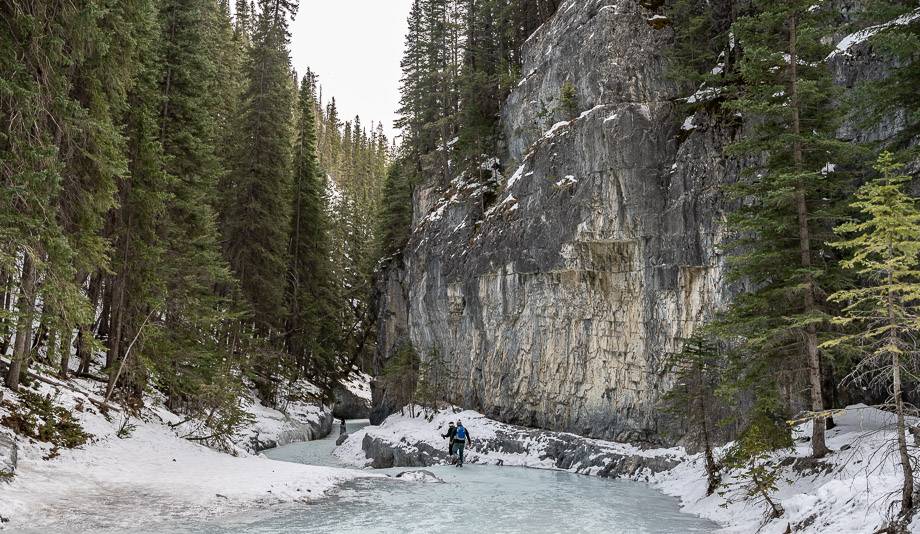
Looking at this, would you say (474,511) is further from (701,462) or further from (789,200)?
(701,462)

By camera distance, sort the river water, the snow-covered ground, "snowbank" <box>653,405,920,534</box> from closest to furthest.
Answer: "snowbank" <box>653,405,920,534</box>
the snow-covered ground
the river water

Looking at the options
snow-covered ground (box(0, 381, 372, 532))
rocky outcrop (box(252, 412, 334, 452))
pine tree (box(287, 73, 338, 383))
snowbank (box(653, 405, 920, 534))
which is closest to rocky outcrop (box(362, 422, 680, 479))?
rocky outcrop (box(252, 412, 334, 452))

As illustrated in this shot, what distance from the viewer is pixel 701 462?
15828mm

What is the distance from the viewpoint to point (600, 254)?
22516 mm

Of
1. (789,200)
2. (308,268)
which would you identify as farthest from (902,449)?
(308,268)

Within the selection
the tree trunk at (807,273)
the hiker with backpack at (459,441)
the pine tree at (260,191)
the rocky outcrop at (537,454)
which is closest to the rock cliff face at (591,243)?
the rocky outcrop at (537,454)

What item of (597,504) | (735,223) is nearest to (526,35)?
(735,223)

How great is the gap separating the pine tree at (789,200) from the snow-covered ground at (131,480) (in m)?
9.15

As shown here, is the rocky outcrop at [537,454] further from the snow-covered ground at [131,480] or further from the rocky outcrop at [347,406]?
the rocky outcrop at [347,406]

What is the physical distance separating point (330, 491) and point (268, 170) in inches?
Answer: 842

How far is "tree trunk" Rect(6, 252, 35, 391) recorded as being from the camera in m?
10.9

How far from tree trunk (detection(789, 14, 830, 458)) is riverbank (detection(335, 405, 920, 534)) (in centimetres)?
42

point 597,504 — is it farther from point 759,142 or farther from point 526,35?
point 526,35

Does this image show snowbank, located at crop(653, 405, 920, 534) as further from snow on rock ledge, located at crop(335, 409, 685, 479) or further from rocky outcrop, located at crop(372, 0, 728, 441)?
rocky outcrop, located at crop(372, 0, 728, 441)
